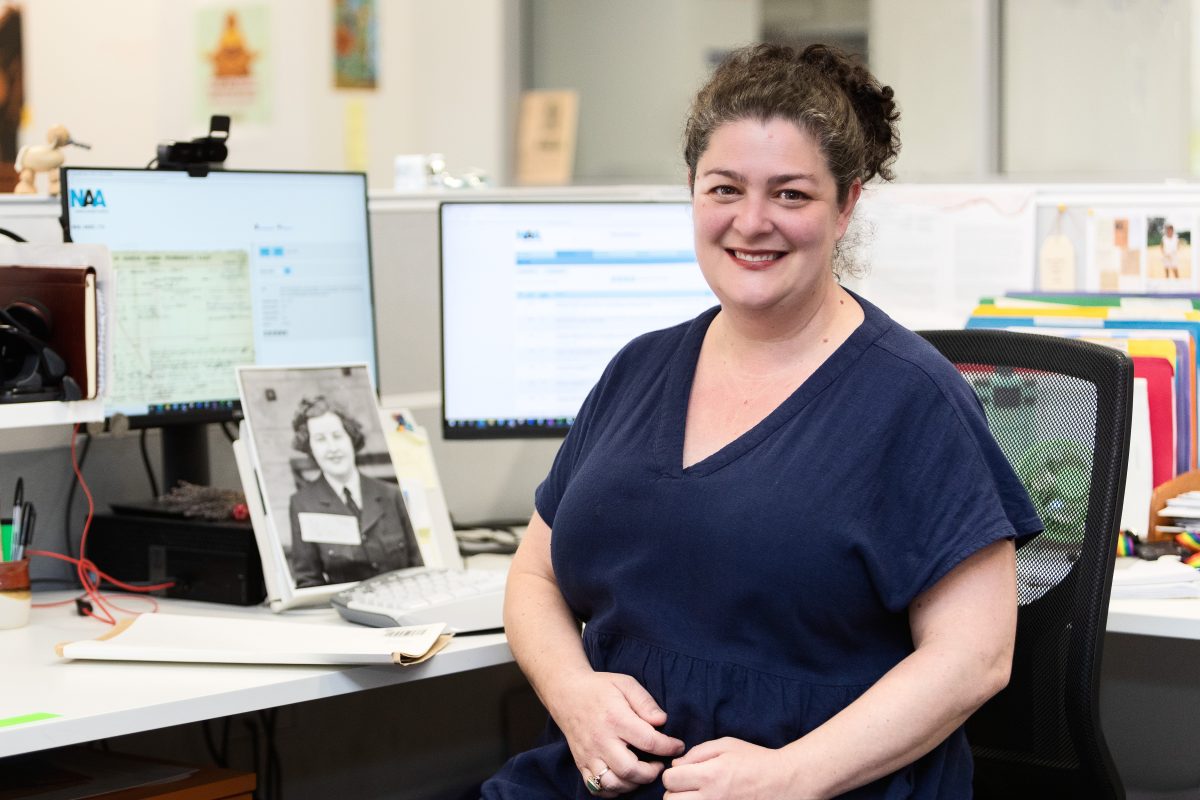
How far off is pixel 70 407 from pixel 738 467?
70 cm

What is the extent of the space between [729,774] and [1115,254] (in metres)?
1.16

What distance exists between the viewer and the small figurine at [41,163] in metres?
1.86

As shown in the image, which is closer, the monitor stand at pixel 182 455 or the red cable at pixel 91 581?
the red cable at pixel 91 581

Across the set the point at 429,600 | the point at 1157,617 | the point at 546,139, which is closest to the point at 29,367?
the point at 429,600

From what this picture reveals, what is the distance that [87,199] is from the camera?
171cm

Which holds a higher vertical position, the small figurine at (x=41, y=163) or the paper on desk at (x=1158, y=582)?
the small figurine at (x=41, y=163)

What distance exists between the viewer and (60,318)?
1.51m

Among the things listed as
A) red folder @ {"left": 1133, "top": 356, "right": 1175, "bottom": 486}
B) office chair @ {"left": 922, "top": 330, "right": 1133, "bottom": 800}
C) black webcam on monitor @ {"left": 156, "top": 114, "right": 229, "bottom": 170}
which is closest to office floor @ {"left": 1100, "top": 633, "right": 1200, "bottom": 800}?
red folder @ {"left": 1133, "top": 356, "right": 1175, "bottom": 486}

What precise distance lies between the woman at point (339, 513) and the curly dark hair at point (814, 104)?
1.96 ft

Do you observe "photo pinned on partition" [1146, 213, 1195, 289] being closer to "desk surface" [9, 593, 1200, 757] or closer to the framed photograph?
"desk surface" [9, 593, 1200, 757]

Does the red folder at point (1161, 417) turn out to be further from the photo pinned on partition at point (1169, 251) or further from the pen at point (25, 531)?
the pen at point (25, 531)

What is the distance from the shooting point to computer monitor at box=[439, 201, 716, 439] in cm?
196

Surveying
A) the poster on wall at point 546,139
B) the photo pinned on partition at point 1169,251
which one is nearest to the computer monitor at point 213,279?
the photo pinned on partition at point 1169,251

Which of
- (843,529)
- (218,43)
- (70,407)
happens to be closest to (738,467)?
(843,529)
